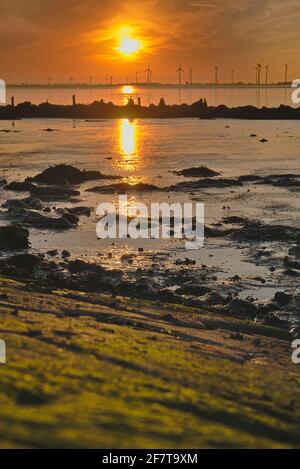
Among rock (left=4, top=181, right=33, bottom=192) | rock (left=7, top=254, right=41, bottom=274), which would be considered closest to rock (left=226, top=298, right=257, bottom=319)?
rock (left=7, top=254, right=41, bottom=274)

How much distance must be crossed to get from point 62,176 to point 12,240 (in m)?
20.4

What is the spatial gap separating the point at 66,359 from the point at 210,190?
95.1ft

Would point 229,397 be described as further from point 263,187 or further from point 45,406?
point 263,187

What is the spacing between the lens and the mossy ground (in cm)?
685

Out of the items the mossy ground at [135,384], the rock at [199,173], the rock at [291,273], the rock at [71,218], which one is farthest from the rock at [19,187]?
the mossy ground at [135,384]

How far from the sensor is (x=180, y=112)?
145375 mm

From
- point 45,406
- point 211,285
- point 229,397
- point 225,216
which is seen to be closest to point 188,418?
point 229,397

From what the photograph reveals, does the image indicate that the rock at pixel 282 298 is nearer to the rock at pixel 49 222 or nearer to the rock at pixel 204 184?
the rock at pixel 49 222

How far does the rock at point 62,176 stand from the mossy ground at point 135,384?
28.8m

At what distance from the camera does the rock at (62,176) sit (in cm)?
4079

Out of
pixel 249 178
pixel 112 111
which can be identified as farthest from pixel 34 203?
pixel 112 111

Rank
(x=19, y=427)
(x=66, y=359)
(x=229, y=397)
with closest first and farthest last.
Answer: (x=19, y=427), (x=229, y=397), (x=66, y=359)

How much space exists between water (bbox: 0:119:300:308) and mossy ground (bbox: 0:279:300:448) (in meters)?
6.30

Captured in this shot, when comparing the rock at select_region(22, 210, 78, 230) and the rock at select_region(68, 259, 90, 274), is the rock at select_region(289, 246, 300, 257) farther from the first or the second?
the rock at select_region(22, 210, 78, 230)
